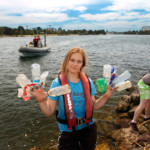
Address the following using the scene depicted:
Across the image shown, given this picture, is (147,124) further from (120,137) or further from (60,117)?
(60,117)

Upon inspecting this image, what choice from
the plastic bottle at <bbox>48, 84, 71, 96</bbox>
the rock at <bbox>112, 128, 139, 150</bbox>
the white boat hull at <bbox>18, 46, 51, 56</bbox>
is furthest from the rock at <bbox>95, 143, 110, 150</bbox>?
the white boat hull at <bbox>18, 46, 51, 56</bbox>

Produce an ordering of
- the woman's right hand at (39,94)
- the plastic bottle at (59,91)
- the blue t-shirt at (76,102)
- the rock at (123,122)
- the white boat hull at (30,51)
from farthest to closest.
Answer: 1. the white boat hull at (30,51)
2. the rock at (123,122)
3. the blue t-shirt at (76,102)
4. the plastic bottle at (59,91)
5. the woman's right hand at (39,94)

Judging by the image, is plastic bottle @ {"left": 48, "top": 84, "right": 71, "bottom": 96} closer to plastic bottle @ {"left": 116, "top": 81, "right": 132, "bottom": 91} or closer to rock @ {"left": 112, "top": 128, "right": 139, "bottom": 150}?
plastic bottle @ {"left": 116, "top": 81, "right": 132, "bottom": 91}

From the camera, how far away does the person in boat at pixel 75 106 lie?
7.72ft

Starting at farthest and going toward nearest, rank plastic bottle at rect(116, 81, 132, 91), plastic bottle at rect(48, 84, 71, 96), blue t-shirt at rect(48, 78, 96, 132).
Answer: blue t-shirt at rect(48, 78, 96, 132)
plastic bottle at rect(116, 81, 132, 91)
plastic bottle at rect(48, 84, 71, 96)

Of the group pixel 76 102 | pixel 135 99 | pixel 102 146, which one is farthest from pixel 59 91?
pixel 135 99

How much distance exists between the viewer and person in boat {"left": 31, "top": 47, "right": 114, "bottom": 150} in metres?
2.35

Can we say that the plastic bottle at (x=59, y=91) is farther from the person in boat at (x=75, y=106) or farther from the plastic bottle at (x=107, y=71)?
the plastic bottle at (x=107, y=71)

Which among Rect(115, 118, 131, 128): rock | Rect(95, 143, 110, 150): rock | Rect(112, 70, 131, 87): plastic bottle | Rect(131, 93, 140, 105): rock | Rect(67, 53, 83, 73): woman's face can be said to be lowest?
Rect(95, 143, 110, 150): rock

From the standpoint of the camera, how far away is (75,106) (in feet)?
7.95

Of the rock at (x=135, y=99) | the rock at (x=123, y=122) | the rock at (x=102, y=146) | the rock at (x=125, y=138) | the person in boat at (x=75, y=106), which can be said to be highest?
the person in boat at (x=75, y=106)

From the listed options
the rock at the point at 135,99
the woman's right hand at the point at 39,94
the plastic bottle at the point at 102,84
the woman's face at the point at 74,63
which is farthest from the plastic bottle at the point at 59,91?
the rock at the point at 135,99

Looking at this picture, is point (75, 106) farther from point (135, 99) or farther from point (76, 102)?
point (135, 99)

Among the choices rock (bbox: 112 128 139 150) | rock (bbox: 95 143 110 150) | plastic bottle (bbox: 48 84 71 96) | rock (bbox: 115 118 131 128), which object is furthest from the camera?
rock (bbox: 115 118 131 128)
